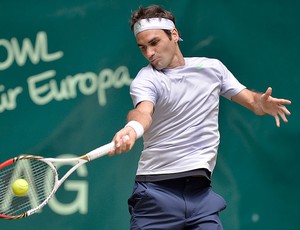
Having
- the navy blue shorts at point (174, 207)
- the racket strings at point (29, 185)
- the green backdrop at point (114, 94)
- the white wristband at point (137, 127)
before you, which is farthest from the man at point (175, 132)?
the green backdrop at point (114, 94)

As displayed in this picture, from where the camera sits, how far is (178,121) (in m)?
4.34

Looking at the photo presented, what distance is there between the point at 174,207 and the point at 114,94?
4.44 feet

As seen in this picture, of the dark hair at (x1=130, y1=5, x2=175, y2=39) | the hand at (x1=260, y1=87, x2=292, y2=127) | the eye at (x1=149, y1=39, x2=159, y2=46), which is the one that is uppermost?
the dark hair at (x1=130, y1=5, x2=175, y2=39)

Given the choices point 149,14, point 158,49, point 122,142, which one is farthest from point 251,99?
point 122,142

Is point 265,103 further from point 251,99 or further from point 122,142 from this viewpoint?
point 122,142

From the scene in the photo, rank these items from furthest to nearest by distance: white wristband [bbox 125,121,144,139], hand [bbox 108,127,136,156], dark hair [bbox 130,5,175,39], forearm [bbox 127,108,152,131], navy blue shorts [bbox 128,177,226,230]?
dark hair [bbox 130,5,175,39] → navy blue shorts [bbox 128,177,226,230] → forearm [bbox 127,108,152,131] → white wristband [bbox 125,121,144,139] → hand [bbox 108,127,136,156]

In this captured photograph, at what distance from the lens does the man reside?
14.0ft

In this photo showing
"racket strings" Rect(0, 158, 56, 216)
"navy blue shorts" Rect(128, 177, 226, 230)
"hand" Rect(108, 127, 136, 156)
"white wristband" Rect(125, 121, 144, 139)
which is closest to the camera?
"hand" Rect(108, 127, 136, 156)

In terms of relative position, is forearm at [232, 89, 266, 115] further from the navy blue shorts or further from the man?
the navy blue shorts

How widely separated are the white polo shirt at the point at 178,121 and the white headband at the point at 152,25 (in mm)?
197

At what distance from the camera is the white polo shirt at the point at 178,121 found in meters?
4.31

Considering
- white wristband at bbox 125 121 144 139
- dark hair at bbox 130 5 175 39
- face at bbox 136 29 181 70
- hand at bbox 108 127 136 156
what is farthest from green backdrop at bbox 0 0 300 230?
hand at bbox 108 127 136 156

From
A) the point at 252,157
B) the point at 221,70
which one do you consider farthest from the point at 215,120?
the point at 252,157

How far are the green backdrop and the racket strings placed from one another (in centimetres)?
27
